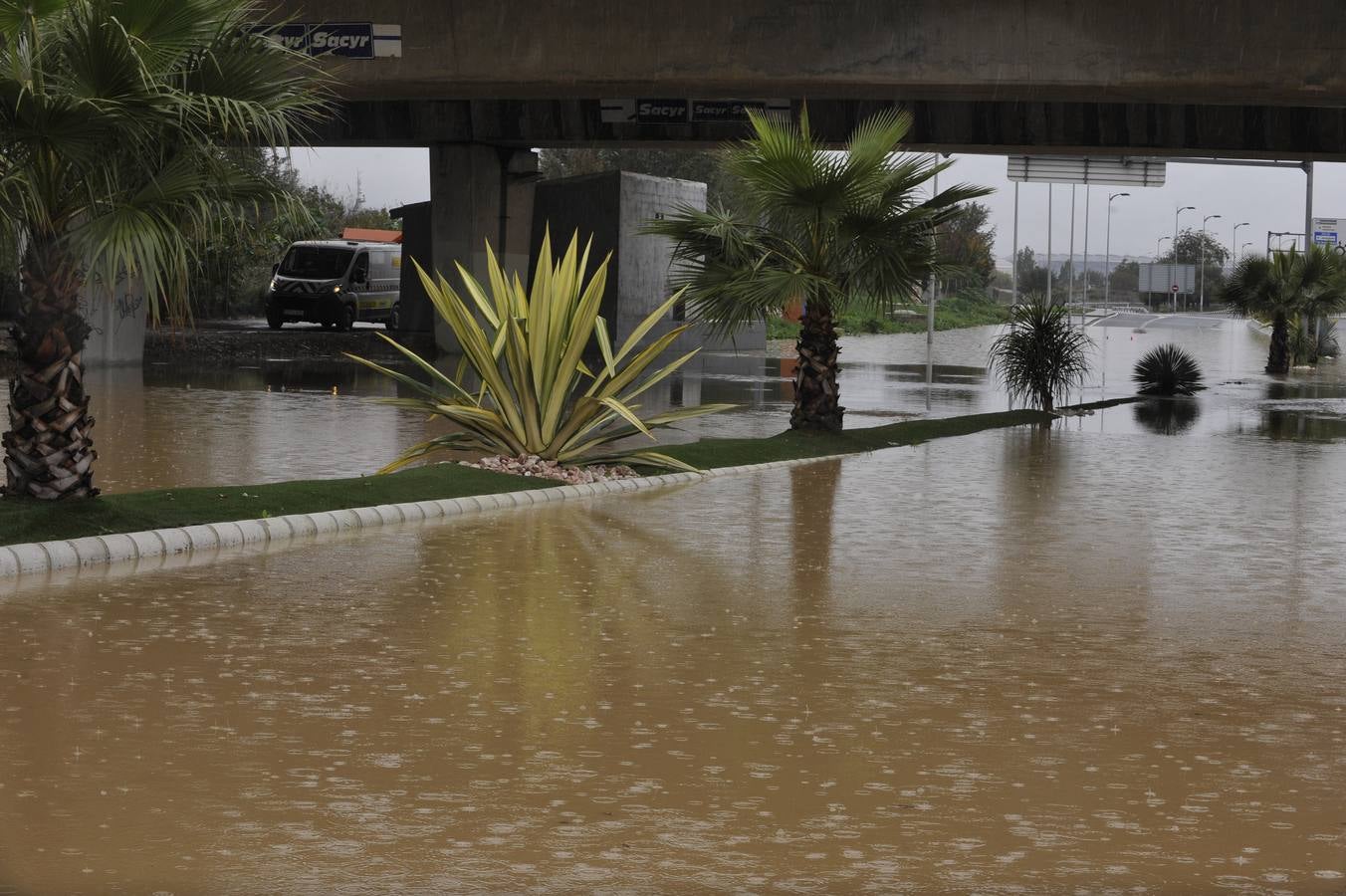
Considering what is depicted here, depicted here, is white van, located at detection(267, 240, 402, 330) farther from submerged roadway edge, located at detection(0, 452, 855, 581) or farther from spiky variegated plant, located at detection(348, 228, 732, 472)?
submerged roadway edge, located at detection(0, 452, 855, 581)

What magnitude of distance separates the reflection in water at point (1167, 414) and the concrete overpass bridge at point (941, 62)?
168 inches

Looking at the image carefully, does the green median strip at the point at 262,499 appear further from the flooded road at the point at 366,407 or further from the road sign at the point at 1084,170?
the road sign at the point at 1084,170

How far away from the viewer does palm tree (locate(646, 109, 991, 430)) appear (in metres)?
18.5

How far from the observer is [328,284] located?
1801 inches

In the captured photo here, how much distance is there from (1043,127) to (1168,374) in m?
6.94

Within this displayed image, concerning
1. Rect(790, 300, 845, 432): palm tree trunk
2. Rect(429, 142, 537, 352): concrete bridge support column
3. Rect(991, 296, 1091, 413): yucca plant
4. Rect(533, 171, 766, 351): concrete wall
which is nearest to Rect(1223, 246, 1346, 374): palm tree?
Rect(533, 171, 766, 351): concrete wall

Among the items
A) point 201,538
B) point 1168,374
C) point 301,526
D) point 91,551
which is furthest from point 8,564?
point 1168,374

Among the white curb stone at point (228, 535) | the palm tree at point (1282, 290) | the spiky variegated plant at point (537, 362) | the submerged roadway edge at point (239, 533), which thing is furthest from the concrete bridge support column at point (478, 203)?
the white curb stone at point (228, 535)

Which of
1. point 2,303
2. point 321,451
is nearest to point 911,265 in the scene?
point 321,451

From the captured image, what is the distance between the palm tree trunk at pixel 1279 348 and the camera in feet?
148

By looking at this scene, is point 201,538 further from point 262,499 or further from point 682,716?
point 682,716

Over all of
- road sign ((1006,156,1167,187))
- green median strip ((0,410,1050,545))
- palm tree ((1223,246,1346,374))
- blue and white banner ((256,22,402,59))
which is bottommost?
green median strip ((0,410,1050,545))

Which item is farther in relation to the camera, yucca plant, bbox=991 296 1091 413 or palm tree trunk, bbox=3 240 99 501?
yucca plant, bbox=991 296 1091 413

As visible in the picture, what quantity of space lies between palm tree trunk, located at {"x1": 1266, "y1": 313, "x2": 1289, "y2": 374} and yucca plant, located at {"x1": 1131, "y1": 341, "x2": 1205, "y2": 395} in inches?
480
